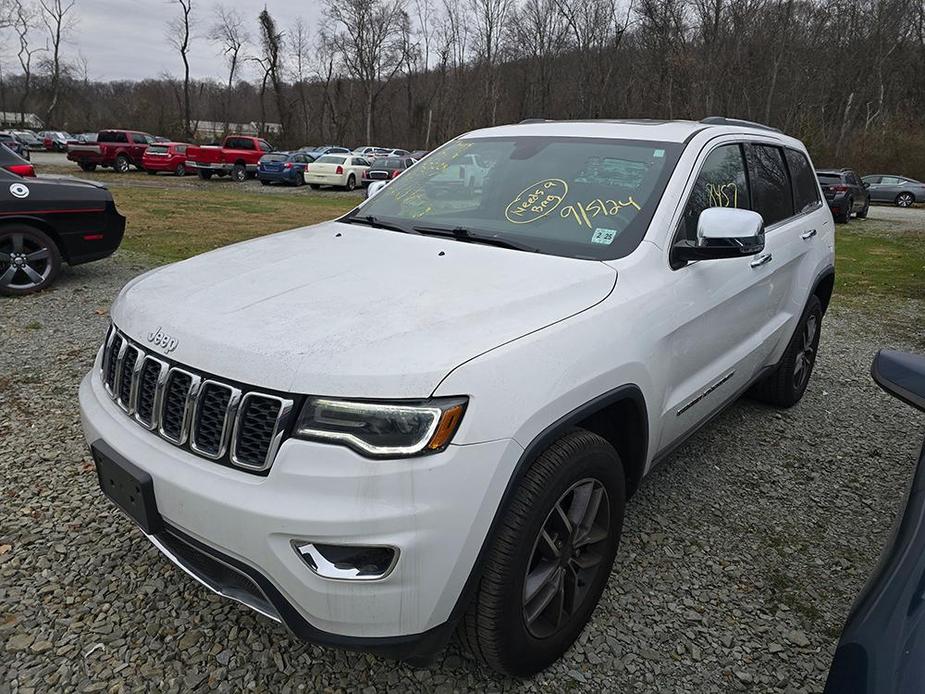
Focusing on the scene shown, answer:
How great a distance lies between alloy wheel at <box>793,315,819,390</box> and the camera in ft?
14.7

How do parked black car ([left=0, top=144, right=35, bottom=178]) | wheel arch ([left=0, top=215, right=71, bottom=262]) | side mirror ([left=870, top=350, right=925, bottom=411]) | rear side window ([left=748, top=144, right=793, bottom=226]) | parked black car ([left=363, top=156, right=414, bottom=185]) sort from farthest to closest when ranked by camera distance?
1. parked black car ([left=363, top=156, right=414, bottom=185])
2. parked black car ([left=0, top=144, right=35, bottom=178])
3. wheel arch ([left=0, top=215, right=71, bottom=262])
4. rear side window ([left=748, top=144, right=793, bottom=226])
5. side mirror ([left=870, top=350, right=925, bottom=411])

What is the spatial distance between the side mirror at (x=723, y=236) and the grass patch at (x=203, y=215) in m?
8.06

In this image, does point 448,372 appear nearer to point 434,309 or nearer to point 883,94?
point 434,309

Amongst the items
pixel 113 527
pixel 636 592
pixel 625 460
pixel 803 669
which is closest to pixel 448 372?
pixel 625 460

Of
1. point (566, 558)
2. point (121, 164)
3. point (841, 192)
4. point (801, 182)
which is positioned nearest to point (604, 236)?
point (566, 558)

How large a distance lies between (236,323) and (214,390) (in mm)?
233

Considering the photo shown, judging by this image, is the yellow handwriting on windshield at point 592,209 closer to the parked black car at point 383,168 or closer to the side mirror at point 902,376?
the side mirror at point 902,376

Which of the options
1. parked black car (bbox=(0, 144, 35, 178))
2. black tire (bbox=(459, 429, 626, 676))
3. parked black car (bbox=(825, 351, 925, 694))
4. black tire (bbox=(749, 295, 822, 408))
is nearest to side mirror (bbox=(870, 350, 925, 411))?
parked black car (bbox=(825, 351, 925, 694))

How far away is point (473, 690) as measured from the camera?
2.17 meters

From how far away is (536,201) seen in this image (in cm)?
299

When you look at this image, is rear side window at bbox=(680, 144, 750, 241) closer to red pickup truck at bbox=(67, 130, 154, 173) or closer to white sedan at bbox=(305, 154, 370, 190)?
white sedan at bbox=(305, 154, 370, 190)

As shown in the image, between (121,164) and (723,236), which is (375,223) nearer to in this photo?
(723,236)

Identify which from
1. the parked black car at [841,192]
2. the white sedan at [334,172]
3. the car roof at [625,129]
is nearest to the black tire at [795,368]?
the car roof at [625,129]

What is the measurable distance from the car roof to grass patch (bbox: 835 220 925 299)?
710cm
